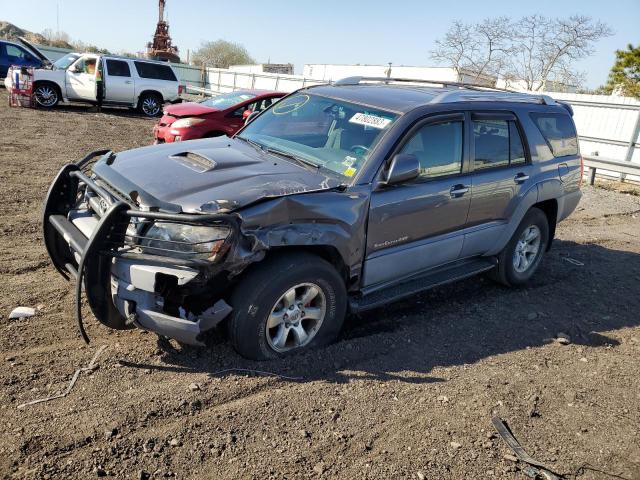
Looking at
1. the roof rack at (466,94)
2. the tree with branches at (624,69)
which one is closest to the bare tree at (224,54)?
the tree with branches at (624,69)

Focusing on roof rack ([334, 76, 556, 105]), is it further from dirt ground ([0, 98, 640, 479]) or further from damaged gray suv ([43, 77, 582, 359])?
dirt ground ([0, 98, 640, 479])

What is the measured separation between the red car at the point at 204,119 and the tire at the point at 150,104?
8842 mm

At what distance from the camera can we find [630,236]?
8.49m

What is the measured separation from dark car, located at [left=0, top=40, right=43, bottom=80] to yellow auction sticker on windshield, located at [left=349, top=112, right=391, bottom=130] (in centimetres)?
2049

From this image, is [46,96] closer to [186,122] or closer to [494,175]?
[186,122]

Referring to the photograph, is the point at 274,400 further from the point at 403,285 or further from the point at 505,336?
the point at 505,336

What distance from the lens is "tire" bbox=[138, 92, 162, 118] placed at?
1908 centimetres

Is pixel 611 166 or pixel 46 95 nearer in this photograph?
pixel 611 166

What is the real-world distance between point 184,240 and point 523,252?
3.96 meters

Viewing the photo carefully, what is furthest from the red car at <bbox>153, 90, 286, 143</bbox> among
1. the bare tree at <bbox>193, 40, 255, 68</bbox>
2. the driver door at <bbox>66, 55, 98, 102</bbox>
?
the bare tree at <bbox>193, 40, 255, 68</bbox>

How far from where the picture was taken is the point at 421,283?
4523mm

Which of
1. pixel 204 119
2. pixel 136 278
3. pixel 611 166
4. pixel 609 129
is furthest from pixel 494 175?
pixel 609 129

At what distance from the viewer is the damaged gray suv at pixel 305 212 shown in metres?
3.25

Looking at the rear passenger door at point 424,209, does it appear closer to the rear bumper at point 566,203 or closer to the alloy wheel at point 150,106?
the rear bumper at point 566,203
